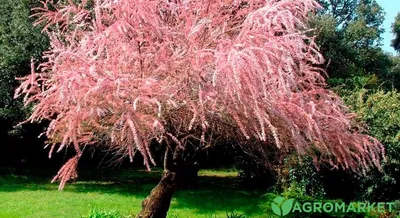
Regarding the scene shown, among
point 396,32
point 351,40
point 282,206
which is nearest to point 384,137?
point 282,206

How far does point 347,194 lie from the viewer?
941 centimetres

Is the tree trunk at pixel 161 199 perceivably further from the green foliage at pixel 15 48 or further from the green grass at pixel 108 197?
the green foliage at pixel 15 48

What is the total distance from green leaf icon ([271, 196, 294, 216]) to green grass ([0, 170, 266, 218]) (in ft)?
5.60

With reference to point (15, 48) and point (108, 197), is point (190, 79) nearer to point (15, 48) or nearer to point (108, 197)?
point (108, 197)

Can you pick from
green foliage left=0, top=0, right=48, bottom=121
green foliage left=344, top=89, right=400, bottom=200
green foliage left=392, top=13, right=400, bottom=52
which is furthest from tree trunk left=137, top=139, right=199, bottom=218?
green foliage left=392, top=13, right=400, bottom=52

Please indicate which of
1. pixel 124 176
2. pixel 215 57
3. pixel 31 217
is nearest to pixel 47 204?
pixel 31 217

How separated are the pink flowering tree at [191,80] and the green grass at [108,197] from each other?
370cm

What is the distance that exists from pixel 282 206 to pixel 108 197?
4814mm

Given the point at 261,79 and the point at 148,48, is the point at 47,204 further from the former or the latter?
the point at 261,79

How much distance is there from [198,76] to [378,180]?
18.2ft

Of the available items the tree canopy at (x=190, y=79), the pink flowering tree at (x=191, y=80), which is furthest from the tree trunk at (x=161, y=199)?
the tree canopy at (x=190, y=79)

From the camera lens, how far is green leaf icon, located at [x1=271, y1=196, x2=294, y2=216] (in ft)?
23.3

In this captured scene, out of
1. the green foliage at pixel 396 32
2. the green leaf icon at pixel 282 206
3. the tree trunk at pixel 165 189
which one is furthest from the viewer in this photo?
the green foliage at pixel 396 32

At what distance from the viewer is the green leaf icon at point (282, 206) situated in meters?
7.11
